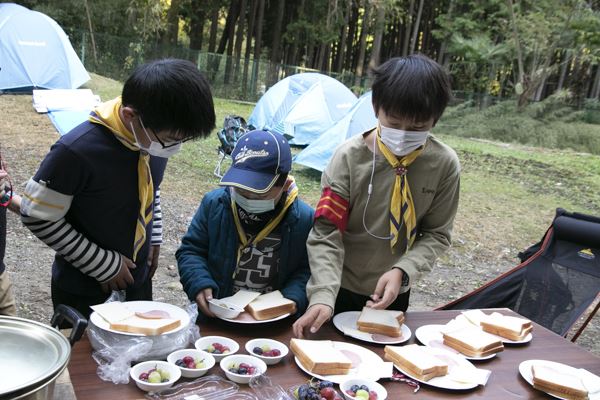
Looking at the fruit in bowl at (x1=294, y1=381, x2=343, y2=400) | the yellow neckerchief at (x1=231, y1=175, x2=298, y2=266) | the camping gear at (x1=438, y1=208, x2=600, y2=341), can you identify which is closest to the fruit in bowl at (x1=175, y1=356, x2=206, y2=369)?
the fruit in bowl at (x1=294, y1=381, x2=343, y2=400)

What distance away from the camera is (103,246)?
1702 mm

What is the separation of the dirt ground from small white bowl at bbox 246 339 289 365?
6.98 ft

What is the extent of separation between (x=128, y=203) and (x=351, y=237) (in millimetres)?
792

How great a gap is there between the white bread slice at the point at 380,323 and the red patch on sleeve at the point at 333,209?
0.31 metres

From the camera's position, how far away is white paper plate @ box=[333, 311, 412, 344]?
1697mm

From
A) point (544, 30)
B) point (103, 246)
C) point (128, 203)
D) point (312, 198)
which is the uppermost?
point (544, 30)

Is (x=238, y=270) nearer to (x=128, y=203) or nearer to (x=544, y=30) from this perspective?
(x=128, y=203)

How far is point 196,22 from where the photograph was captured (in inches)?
889

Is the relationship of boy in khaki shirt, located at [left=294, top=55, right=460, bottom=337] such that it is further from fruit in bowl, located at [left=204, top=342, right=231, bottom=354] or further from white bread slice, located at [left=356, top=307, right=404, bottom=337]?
fruit in bowl, located at [left=204, top=342, right=231, bottom=354]

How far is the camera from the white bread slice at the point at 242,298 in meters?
1.66

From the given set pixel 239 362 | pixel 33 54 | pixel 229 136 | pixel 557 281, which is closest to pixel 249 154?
pixel 239 362

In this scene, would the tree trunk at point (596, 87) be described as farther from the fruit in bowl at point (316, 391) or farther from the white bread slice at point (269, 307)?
the fruit in bowl at point (316, 391)

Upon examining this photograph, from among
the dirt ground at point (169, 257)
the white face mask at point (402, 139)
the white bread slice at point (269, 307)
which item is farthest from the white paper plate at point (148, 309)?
the dirt ground at point (169, 257)

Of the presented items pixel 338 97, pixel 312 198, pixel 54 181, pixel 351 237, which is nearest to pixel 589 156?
pixel 338 97
